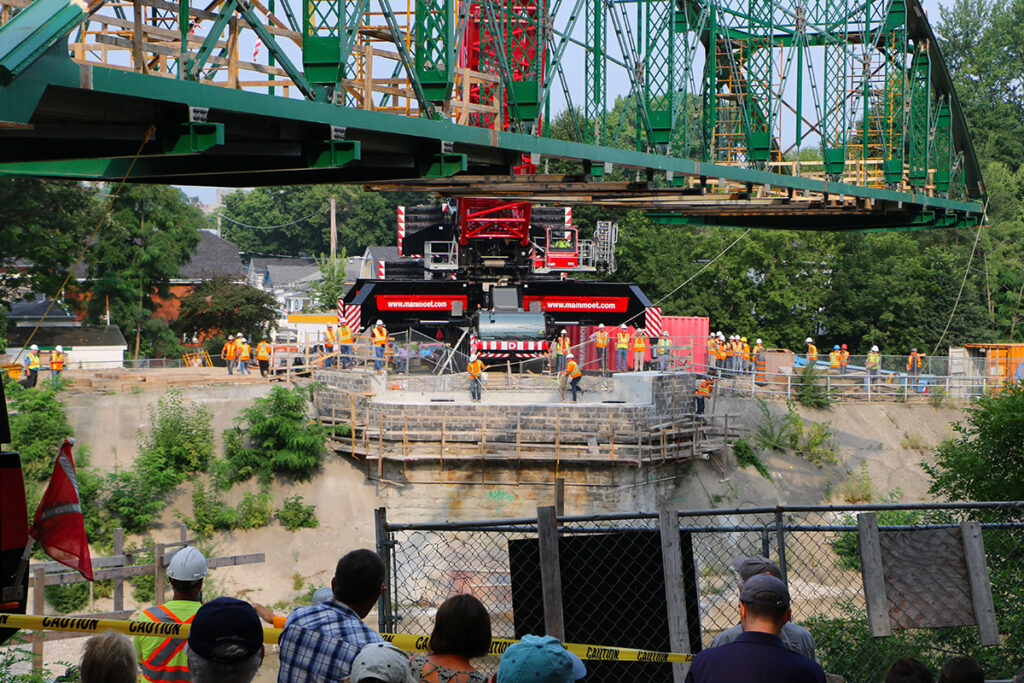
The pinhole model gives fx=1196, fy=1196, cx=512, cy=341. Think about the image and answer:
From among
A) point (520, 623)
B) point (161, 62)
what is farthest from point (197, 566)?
point (161, 62)

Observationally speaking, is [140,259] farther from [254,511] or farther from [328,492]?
[254,511]

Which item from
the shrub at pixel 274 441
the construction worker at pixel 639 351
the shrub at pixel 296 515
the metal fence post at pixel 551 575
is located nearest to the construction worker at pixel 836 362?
the construction worker at pixel 639 351

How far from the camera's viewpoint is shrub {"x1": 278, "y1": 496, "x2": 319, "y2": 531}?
2955 centimetres

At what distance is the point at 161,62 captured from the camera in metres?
11.9

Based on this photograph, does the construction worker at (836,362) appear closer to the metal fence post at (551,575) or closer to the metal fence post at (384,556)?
the metal fence post at (384,556)

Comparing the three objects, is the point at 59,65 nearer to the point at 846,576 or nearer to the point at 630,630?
the point at 630,630

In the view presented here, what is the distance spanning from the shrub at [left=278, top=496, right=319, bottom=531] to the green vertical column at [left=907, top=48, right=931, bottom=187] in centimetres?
1795

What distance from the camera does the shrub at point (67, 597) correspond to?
2536 centimetres

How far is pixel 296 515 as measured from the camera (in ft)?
97.3

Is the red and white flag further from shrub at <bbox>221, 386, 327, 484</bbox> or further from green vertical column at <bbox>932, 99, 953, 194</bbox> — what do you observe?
green vertical column at <bbox>932, 99, 953, 194</bbox>

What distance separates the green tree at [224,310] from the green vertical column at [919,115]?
3518cm

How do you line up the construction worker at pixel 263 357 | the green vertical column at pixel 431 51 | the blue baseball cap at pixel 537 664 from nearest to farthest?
the blue baseball cap at pixel 537 664 < the green vertical column at pixel 431 51 < the construction worker at pixel 263 357

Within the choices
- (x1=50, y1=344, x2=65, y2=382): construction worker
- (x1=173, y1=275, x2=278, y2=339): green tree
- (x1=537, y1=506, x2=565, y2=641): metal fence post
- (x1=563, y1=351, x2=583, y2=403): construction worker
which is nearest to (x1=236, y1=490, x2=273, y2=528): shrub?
(x1=50, y1=344, x2=65, y2=382): construction worker

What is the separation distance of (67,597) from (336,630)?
2245 centimetres
